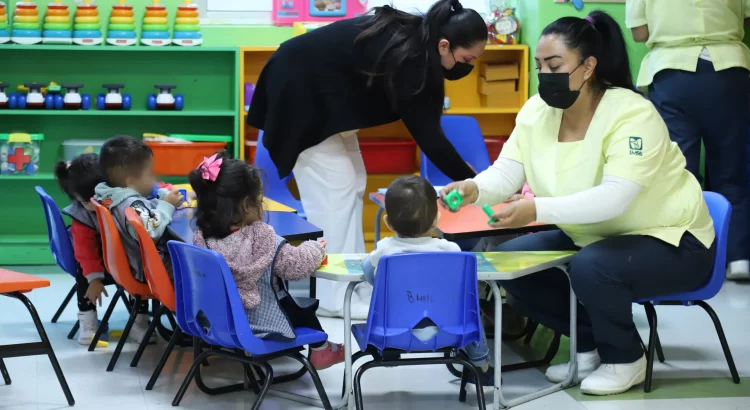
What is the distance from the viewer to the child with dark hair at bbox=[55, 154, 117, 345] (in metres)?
4.03

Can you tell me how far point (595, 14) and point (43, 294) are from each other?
10.3 feet

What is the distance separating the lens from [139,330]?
409 centimetres

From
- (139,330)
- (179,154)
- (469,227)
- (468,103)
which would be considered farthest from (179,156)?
(469,227)

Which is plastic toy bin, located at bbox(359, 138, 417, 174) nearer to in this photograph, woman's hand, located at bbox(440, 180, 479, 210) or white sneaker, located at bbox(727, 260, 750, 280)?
white sneaker, located at bbox(727, 260, 750, 280)

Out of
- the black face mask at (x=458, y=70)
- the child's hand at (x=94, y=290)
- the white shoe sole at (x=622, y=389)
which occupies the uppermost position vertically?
the black face mask at (x=458, y=70)

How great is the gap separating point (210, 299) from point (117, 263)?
2.79 ft

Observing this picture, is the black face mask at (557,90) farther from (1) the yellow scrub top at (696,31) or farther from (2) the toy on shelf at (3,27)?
(2) the toy on shelf at (3,27)

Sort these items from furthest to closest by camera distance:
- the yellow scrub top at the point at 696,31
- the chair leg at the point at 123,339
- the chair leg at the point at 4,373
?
the yellow scrub top at the point at 696,31 → the chair leg at the point at 123,339 → the chair leg at the point at 4,373

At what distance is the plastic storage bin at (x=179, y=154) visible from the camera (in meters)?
5.63

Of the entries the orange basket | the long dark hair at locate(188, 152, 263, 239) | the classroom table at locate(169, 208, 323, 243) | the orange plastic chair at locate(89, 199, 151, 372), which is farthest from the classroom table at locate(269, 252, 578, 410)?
the orange basket

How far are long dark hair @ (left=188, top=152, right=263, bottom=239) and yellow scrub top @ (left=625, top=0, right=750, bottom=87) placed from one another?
2.85 metres

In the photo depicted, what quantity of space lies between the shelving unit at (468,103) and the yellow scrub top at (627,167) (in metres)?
2.50

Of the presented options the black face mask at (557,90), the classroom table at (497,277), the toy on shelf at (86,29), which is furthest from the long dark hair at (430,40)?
the toy on shelf at (86,29)

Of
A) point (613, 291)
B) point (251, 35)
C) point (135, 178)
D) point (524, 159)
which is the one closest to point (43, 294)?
point (135, 178)
